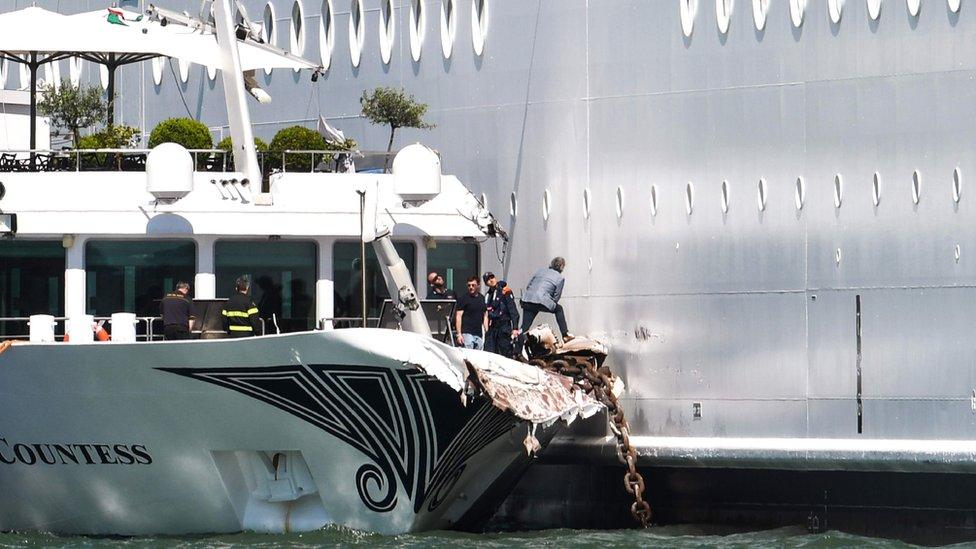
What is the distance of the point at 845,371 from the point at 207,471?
5966 mm

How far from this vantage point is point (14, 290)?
1659 centimetres

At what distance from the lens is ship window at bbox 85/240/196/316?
16.6 meters

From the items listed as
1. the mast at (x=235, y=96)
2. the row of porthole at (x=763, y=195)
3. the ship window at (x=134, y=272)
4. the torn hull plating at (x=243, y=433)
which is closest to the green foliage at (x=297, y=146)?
the mast at (x=235, y=96)

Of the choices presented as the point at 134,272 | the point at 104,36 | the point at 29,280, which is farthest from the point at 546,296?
the point at 104,36

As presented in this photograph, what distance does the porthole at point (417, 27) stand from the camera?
2014 centimetres

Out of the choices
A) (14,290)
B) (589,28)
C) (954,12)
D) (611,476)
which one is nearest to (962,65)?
(954,12)

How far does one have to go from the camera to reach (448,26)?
65.3 feet

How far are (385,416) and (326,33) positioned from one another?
8.21 m

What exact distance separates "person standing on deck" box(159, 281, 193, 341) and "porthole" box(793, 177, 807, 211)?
5837 millimetres

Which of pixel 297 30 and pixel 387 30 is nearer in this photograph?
pixel 387 30

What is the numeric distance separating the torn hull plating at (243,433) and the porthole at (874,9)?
16.6 ft

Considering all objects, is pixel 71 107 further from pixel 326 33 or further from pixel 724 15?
pixel 724 15

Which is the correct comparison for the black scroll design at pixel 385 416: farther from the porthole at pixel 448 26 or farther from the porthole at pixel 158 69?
the porthole at pixel 158 69

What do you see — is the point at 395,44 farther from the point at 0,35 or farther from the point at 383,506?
the point at 383,506
